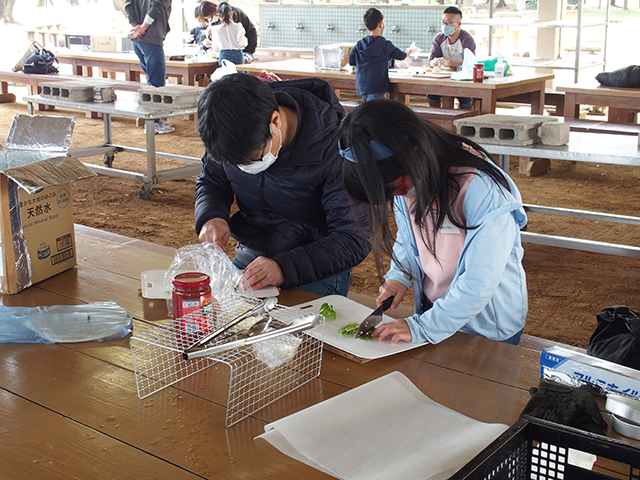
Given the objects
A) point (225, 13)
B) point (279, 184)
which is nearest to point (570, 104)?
point (225, 13)

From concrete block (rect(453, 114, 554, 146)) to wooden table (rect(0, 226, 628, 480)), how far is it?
6.75ft

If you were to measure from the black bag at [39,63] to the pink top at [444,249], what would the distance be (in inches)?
243

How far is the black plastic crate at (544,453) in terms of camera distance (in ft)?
2.41

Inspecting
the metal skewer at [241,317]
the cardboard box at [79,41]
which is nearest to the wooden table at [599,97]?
the metal skewer at [241,317]

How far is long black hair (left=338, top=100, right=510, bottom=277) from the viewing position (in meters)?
1.19

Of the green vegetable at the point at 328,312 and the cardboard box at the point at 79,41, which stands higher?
the cardboard box at the point at 79,41

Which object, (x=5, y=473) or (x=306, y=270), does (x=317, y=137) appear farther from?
(x=5, y=473)

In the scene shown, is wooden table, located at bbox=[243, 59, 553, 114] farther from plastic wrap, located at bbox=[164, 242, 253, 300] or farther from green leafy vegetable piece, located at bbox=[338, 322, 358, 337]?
green leafy vegetable piece, located at bbox=[338, 322, 358, 337]

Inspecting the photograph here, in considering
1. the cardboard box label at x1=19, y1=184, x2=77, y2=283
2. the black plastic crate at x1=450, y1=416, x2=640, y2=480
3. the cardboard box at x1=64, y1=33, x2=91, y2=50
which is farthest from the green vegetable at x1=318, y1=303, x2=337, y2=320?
the cardboard box at x1=64, y1=33, x2=91, y2=50

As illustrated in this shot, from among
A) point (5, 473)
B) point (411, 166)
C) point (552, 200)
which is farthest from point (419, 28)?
point (5, 473)

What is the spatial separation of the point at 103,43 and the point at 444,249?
7517 mm

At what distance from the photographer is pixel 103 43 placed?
7.99 metres

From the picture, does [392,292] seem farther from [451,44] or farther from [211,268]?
[451,44]

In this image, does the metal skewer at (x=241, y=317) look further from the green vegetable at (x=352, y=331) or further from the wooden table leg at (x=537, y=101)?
the wooden table leg at (x=537, y=101)
